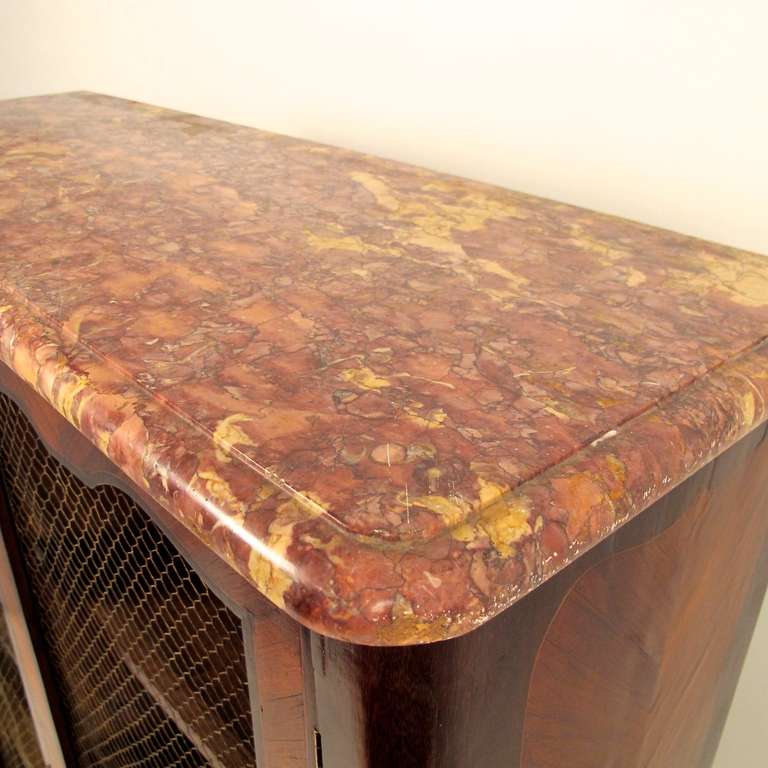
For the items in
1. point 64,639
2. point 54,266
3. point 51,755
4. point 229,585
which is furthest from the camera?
point 51,755

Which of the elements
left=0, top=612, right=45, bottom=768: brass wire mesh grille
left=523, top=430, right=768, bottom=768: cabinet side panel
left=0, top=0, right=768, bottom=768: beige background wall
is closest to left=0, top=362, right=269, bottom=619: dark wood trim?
left=523, top=430, right=768, bottom=768: cabinet side panel

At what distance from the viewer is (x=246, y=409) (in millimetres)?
528

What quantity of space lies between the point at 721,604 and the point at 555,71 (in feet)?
2.06

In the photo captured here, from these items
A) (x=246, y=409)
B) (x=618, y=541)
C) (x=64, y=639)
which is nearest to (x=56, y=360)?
(x=246, y=409)

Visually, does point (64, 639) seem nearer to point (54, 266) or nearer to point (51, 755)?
point (51, 755)

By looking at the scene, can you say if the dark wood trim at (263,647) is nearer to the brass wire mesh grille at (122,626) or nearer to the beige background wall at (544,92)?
the brass wire mesh grille at (122,626)

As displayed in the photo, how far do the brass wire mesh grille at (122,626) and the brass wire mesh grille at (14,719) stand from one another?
0.18m

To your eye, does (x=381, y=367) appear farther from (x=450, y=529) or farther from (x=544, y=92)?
(x=544, y=92)

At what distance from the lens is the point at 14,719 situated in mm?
1313

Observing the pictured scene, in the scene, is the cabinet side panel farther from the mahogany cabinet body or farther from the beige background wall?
the beige background wall

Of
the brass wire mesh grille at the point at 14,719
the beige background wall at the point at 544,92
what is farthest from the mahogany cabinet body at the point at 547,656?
the brass wire mesh grille at the point at 14,719

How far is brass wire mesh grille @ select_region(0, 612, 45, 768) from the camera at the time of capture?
46.9 inches

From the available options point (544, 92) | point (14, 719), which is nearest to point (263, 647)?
point (544, 92)

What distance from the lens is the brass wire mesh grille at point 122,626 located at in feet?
2.20
